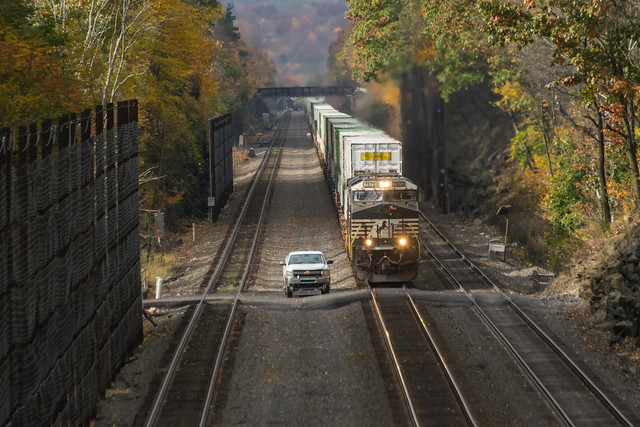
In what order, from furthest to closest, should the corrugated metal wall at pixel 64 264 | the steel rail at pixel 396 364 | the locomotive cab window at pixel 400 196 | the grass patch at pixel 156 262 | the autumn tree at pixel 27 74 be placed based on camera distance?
the grass patch at pixel 156 262 → the locomotive cab window at pixel 400 196 → the autumn tree at pixel 27 74 → the steel rail at pixel 396 364 → the corrugated metal wall at pixel 64 264

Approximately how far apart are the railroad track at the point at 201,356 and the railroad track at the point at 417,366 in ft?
13.9

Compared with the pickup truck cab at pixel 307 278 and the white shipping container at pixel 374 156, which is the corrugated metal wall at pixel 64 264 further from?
the white shipping container at pixel 374 156

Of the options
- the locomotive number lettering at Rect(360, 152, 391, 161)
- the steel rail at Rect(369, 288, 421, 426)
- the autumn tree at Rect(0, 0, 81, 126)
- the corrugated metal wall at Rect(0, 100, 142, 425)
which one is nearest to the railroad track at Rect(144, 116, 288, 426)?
the corrugated metal wall at Rect(0, 100, 142, 425)

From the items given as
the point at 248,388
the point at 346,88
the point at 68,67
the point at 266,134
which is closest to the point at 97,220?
the point at 248,388

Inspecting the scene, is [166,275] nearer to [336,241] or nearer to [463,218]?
[336,241]

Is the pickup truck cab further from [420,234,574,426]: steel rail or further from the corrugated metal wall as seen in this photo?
the corrugated metal wall

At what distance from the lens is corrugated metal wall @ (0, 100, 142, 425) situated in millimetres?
10047

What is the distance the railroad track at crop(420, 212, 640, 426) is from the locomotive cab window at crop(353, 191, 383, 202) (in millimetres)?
4654

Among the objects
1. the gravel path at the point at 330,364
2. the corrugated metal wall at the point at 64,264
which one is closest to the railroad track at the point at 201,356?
the gravel path at the point at 330,364

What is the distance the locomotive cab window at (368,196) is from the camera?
84.0 feet

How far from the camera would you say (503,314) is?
21344 millimetres

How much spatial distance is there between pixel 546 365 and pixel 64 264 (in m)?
11.3

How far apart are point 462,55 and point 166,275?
29.0 m

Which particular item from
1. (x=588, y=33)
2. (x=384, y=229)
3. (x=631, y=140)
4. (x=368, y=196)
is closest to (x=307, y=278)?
(x=384, y=229)
